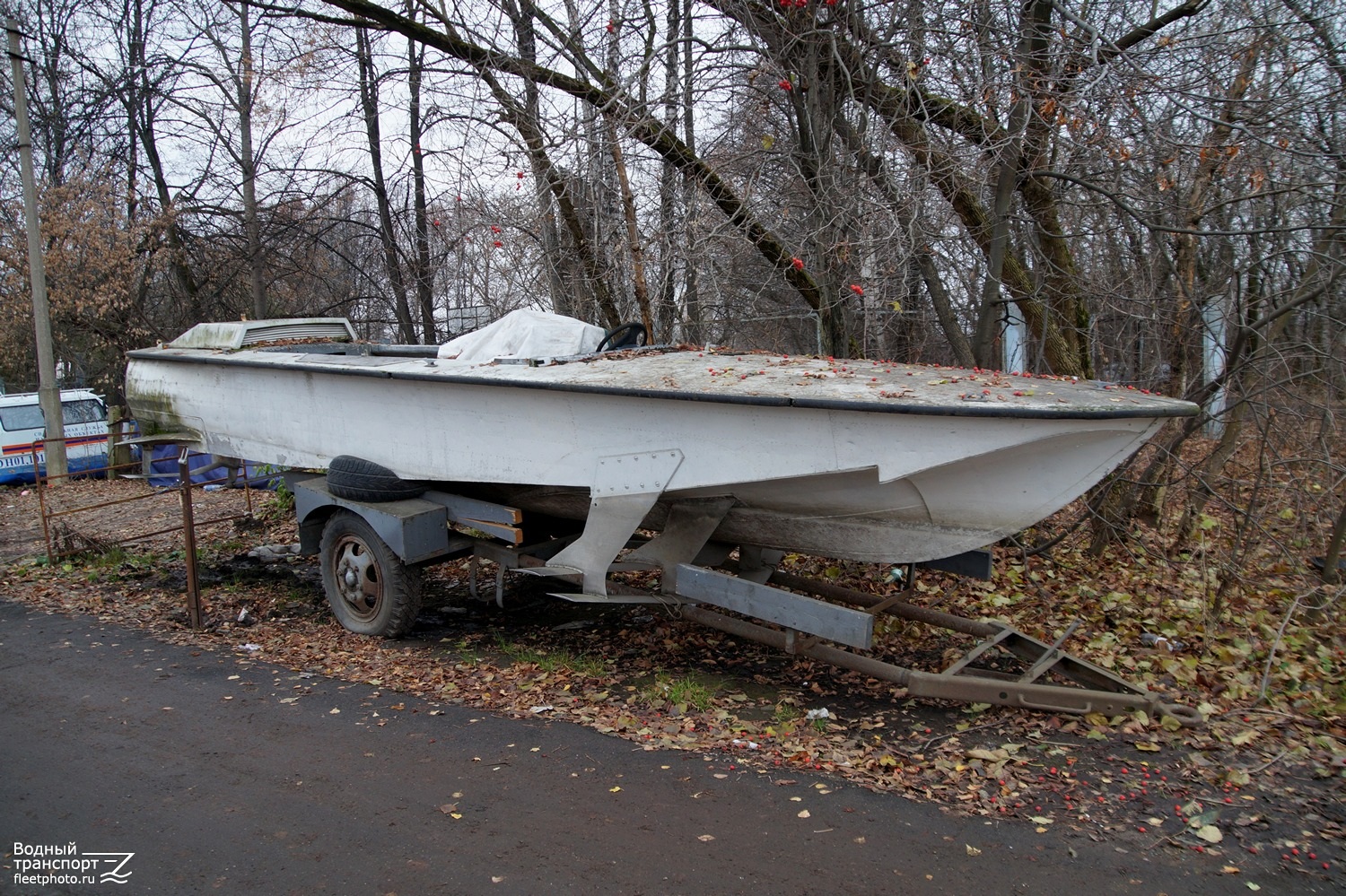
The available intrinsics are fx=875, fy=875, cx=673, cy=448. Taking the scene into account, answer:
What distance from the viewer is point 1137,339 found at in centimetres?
682

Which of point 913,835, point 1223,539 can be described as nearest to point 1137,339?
point 1223,539

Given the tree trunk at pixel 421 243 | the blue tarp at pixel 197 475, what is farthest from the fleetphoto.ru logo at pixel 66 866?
the tree trunk at pixel 421 243

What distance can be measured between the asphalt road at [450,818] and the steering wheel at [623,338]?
2.40 m

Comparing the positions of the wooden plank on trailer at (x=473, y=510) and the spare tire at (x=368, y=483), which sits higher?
the spare tire at (x=368, y=483)

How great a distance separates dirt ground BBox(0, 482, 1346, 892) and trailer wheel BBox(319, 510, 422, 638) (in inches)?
5.4

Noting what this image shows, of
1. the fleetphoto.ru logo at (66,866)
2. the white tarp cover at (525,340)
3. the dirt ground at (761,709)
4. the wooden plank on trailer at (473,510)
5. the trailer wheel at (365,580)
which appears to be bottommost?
the fleetphoto.ru logo at (66,866)

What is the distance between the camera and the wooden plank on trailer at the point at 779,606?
12.9 feet

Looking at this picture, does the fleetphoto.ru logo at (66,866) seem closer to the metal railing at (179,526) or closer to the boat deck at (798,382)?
the boat deck at (798,382)

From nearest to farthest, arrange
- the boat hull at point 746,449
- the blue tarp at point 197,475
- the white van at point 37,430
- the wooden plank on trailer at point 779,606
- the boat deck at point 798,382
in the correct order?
1. the boat deck at point 798,382
2. the boat hull at point 746,449
3. the wooden plank on trailer at point 779,606
4. the blue tarp at point 197,475
5. the white van at point 37,430

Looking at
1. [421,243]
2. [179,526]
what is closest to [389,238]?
[421,243]

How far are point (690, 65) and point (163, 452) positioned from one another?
11175 millimetres

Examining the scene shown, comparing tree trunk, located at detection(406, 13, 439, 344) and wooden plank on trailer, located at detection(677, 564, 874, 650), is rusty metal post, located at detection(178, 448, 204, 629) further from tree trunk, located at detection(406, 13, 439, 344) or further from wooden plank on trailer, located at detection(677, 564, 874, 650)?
tree trunk, located at detection(406, 13, 439, 344)

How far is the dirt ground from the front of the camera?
320 centimetres

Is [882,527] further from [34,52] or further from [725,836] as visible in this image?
[34,52]
